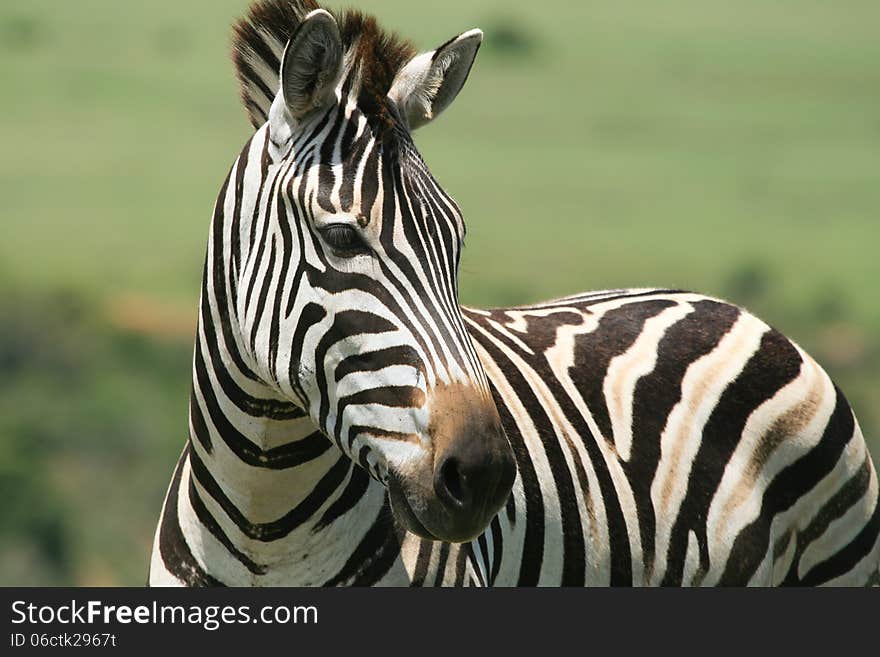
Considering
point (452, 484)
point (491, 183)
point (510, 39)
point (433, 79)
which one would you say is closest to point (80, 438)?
point (491, 183)

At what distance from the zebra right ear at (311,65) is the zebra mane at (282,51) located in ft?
0.39

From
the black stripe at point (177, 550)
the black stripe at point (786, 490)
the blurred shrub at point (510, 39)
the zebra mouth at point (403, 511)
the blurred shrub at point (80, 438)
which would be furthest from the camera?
the blurred shrub at point (510, 39)

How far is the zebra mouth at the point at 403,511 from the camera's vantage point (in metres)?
4.46

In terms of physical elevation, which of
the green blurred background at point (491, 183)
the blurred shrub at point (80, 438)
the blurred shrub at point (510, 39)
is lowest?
the blurred shrub at point (80, 438)

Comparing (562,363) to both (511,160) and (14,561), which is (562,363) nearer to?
(14,561)

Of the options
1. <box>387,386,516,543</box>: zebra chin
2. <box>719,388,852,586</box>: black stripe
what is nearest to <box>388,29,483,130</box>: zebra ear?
<box>387,386,516,543</box>: zebra chin

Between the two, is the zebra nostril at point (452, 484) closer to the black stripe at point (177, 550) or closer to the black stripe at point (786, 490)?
the black stripe at point (177, 550)

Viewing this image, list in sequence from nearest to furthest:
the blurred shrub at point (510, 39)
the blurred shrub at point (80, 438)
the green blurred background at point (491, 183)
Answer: the blurred shrub at point (80, 438), the green blurred background at point (491, 183), the blurred shrub at point (510, 39)

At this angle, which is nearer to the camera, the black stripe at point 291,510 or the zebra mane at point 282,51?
the zebra mane at point 282,51

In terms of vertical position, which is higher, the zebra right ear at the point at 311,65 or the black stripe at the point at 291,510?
the zebra right ear at the point at 311,65

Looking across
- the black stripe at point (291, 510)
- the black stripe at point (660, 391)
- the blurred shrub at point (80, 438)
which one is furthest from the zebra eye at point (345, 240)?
the blurred shrub at point (80, 438)

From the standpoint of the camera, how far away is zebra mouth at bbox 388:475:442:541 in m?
4.46

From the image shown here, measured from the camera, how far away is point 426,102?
5168 millimetres

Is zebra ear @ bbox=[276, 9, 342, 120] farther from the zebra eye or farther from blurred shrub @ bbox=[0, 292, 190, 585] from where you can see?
blurred shrub @ bbox=[0, 292, 190, 585]
